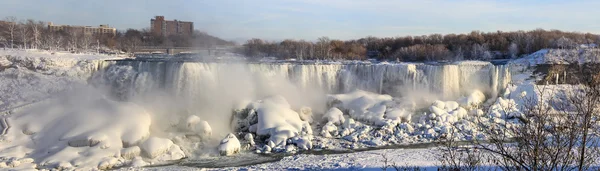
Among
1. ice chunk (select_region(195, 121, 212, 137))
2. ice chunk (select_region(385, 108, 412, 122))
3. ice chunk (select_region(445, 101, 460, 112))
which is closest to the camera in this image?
ice chunk (select_region(195, 121, 212, 137))

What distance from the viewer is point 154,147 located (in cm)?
1374

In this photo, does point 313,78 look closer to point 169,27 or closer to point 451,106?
point 451,106

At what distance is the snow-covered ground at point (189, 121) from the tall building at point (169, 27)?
13.8 meters

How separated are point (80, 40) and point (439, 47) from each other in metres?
33.3

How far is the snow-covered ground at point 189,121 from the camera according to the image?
13.3m

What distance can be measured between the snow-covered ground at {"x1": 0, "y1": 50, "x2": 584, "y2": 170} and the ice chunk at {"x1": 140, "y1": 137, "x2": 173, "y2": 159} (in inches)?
1.3

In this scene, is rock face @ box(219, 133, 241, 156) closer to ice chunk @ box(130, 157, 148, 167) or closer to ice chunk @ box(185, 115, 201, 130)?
ice chunk @ box(130, 157, 148, 167)

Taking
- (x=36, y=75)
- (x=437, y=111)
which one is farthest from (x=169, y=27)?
(x=437, y=111)

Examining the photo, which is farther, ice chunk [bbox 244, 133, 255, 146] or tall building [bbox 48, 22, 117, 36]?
tall building [bbox 48, 22, 117, 36]

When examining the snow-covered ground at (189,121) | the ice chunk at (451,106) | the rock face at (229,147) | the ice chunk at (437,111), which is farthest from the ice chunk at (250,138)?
the ice chunk at (451,106)

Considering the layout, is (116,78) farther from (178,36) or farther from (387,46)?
(387,46)

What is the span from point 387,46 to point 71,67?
40445 millimetres

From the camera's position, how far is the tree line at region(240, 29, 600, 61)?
45.0 meters

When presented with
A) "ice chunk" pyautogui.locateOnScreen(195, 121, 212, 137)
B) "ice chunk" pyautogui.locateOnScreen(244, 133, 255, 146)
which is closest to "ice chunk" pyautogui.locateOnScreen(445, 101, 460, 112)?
"ice chunk" pyautogui.locateOnScreen(244, 133, 255, 146)
